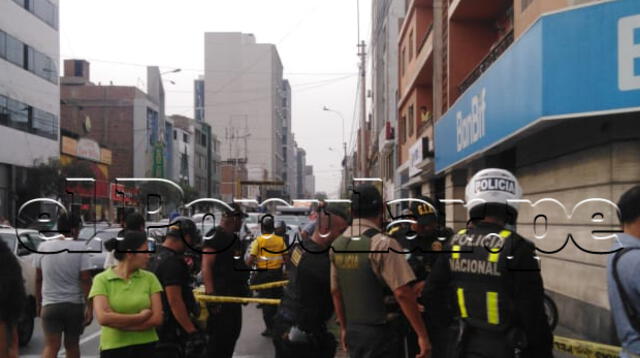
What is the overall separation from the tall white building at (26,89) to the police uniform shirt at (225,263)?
33239 millimetres

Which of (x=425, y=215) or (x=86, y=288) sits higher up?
(x=425, y=215)

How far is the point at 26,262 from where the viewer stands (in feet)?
33.9

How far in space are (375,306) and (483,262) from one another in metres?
1.05

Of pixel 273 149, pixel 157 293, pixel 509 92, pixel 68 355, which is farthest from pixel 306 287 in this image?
pixel 273 149

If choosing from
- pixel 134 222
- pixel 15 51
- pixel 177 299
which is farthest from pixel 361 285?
pixel 15 51

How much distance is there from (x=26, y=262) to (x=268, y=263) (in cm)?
370

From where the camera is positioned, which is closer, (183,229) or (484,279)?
(484,279)

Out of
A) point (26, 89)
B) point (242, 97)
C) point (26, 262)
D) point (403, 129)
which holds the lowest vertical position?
point (26, 262)

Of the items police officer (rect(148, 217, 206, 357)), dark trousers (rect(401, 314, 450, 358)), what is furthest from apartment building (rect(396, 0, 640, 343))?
police officer (rect(148, 217, 206, 357))

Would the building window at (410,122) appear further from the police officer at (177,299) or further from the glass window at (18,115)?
the police officer at (177,299)

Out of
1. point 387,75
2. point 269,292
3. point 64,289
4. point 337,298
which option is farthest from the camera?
point 387,75

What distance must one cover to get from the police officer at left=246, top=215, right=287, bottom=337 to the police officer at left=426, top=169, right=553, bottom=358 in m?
6.38

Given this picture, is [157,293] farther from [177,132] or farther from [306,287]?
[177,132]

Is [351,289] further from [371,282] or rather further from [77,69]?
[77,69]
